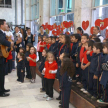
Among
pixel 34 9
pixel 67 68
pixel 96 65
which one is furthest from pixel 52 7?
pixel 96 65

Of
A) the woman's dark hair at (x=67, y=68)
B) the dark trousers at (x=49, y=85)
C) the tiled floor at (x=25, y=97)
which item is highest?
the woman's dark hair at (x=67, y=68)

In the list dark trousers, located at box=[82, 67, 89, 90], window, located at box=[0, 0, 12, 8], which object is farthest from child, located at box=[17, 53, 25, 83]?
window, located at box=[0, 0, 12, 8]

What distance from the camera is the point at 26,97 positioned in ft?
13.5

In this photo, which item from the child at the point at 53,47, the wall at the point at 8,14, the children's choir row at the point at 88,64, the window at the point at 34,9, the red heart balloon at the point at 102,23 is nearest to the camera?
the children's choir row at the point at 88,64

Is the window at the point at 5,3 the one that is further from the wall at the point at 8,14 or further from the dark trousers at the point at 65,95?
the dark trousers at the point at 65,95

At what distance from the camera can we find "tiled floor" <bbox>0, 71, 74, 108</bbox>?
12.0 ft

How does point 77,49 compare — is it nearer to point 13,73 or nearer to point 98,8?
point 98,8

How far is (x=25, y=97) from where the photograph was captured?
411 centimetres

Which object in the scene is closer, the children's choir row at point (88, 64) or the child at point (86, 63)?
the children's choir row at point (88, 64)

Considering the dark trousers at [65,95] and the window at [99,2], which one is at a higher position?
the window at [99,2]

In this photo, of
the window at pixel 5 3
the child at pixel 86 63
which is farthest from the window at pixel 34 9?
the window at pixel 5 3

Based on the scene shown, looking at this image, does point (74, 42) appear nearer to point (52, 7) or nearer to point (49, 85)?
point (49, 85)

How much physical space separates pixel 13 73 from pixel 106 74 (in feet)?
15.1

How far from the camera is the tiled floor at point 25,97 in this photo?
12.0 feet
